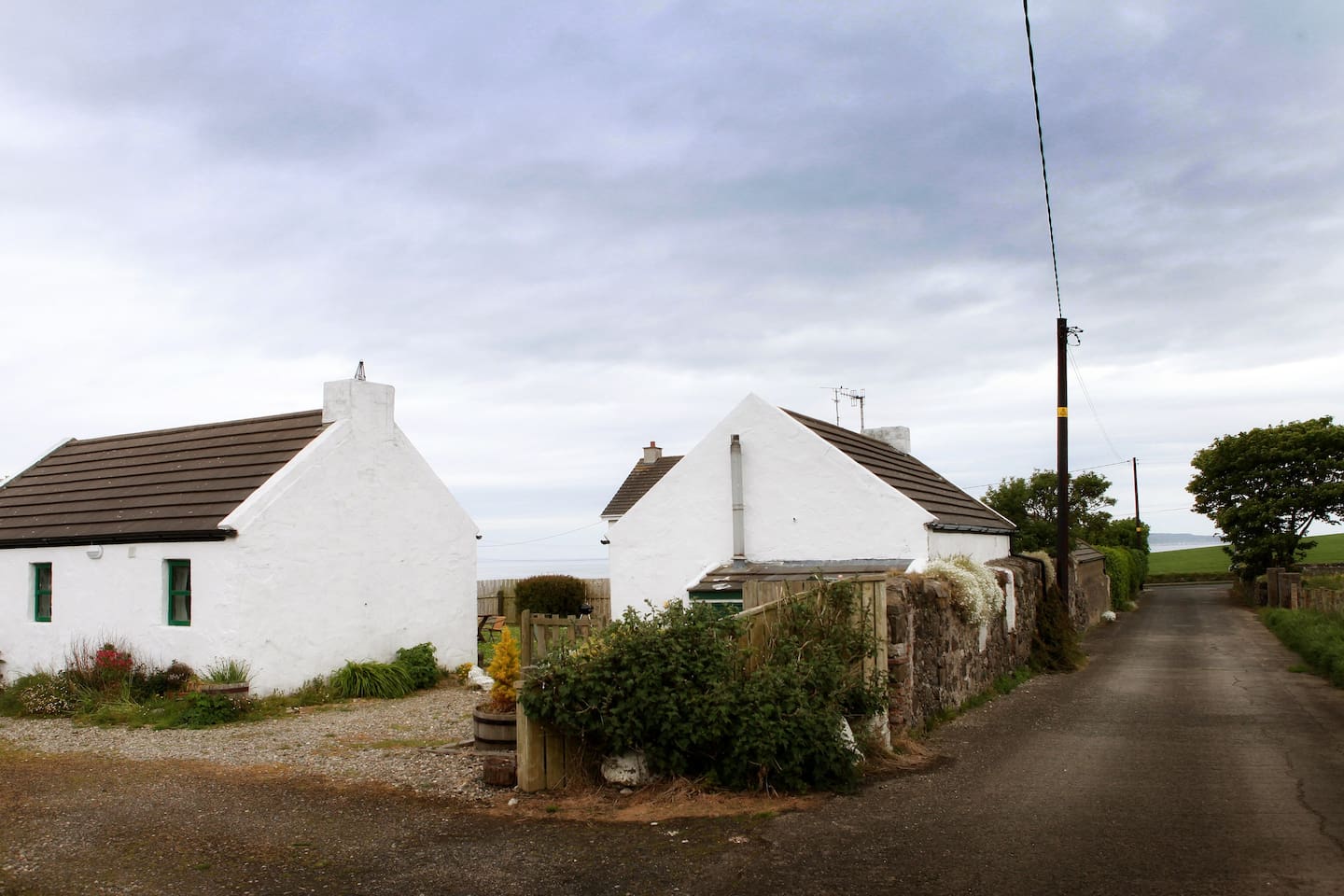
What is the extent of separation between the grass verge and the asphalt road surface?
6.61 m

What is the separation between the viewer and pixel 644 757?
29.3 ft

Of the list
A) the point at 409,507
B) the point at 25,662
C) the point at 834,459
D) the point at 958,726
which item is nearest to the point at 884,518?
the point at 834,459

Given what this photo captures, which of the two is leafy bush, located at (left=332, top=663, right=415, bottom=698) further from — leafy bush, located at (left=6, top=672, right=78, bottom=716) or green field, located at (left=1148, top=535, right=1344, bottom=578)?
green field, located at (left=1148, top=535, right=1344, bottom=578)

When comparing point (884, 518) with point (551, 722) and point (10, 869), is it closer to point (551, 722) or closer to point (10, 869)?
point (551, 722)

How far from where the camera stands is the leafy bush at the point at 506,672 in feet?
34.6

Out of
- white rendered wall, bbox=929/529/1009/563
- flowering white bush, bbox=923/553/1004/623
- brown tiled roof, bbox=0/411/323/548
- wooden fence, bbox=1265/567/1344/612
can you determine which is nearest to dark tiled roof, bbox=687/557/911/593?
white rendered wall, bbox=929/529/1009/563

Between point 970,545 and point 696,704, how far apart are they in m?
13.0

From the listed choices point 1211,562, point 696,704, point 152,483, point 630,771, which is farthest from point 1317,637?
point 1211,562

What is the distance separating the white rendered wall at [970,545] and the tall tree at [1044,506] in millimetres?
14251

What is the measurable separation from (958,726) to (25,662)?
55.0 ft

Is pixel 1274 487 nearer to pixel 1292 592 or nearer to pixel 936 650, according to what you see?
pixel 1292 592

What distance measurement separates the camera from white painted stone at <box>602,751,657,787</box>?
29.3 feet

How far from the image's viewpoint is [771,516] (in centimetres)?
1880

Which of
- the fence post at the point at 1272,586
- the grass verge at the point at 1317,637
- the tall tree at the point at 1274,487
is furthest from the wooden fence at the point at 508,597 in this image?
the tall tree at the point at 1274,487
